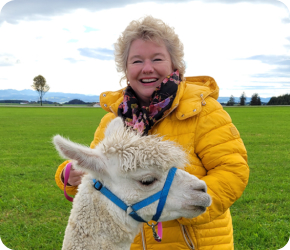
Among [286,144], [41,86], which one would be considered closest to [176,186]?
[286,144]

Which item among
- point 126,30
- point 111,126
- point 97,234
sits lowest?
point 97,234

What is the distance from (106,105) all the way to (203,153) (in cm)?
105

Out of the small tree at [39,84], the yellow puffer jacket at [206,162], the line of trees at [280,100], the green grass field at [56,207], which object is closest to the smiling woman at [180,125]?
the yellow puffer jacket at [206,162]

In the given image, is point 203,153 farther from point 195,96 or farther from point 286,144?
point 286,144

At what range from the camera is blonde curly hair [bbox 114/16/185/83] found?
7.70ft

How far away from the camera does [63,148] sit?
5.48ft

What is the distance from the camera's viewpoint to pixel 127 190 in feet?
6.22

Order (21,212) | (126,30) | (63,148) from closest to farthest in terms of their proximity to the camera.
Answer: (63,148), (126,30), (21,212)

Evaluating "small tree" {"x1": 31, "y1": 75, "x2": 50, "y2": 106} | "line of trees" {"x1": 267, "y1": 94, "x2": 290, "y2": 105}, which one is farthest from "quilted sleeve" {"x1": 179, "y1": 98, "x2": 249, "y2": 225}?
"small tree" {"x1": 31, "y1": 75, "x2": 50, "y2": 106}

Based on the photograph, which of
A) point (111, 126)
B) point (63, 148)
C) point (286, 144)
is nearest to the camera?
point (63, 148)

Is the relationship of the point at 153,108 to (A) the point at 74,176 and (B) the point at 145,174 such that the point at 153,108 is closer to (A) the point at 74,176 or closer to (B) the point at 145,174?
(B) the point at 145,174

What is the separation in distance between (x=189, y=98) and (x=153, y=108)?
30 cm

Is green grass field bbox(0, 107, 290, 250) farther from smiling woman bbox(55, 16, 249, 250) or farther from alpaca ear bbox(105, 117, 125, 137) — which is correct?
alpaca ear bbox(105, 117, 125, 137)

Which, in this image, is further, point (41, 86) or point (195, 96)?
point (41, 86)
